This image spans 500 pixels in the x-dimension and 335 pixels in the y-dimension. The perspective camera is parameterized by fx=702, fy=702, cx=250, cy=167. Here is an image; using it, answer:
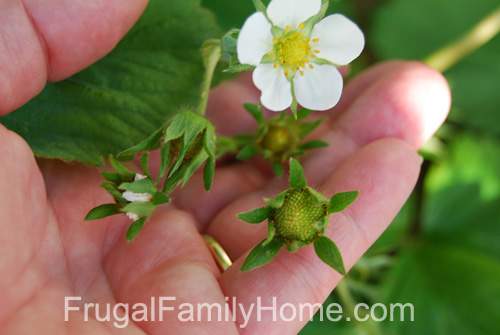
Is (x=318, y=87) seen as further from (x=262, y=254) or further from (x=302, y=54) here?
(x=262, y=254)

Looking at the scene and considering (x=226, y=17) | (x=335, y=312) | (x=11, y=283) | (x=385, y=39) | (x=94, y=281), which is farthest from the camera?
(x=385, y=39)

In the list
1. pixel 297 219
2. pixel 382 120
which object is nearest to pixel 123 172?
pixel 297 219

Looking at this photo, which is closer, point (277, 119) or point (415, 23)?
point (277, 119)

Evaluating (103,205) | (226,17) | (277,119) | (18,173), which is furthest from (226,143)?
(226,17)

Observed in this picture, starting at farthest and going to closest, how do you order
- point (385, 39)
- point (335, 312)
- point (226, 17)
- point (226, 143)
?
1. point (385, 39)
2. point (226, 17)
3. point (335, 312)
4. point (226, 143)

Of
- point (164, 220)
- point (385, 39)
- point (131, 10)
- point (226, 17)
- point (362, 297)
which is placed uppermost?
point (131, 10)

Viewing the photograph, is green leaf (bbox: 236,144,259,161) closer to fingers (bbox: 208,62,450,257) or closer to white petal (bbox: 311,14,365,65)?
fingers (bbox: 208,62,450,257)

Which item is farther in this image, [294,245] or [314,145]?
[314,145]

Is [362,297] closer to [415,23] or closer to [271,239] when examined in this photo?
[271,239]

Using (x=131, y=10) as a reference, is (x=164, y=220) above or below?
below
